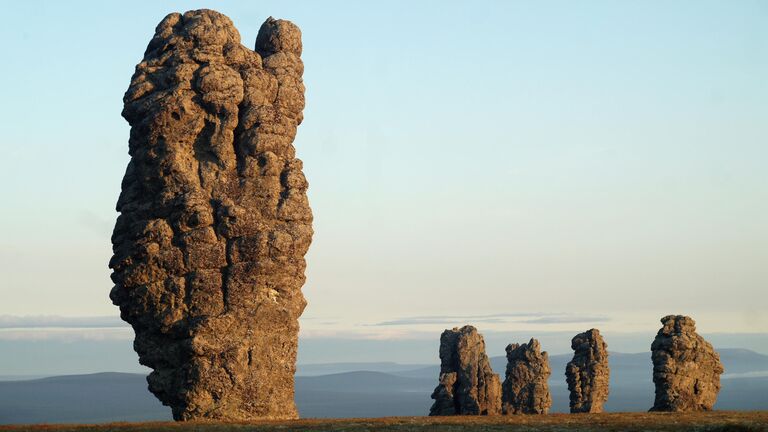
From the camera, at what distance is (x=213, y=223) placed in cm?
7119

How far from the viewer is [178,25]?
7406 centimetres

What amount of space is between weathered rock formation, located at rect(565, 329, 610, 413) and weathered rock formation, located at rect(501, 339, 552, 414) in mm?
2546

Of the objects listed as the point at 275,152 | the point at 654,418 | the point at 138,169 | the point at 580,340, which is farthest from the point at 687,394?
the point at 138,169

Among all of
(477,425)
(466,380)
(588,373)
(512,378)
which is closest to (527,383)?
(512,378)

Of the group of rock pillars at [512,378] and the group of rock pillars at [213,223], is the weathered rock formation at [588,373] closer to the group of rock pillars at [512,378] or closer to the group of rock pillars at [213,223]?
the group of rock pillars at [512,378]

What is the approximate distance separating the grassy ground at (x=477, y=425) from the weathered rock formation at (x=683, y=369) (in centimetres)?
1917

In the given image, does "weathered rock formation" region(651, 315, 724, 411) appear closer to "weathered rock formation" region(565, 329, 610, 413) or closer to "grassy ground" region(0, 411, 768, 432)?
"weathered rock formation" region(565, 329, 610, 413)

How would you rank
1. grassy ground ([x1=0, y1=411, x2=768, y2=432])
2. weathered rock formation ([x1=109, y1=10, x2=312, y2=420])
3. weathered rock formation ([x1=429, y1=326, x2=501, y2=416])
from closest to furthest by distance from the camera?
1. grassy ground ([x1=0, y1=411, x2=768, y2=432])
2. weathered rock formation ([x1=109, y1=10, x2=312, y2=420])
3. weathered rock formation ([x1=429, y1=326, x2=501, y2=416])

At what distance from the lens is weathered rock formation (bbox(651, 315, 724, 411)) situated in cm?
8569

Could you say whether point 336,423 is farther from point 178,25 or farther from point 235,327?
point 178,25

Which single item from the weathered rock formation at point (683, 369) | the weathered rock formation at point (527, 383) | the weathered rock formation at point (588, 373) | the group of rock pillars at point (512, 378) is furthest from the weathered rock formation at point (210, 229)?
the weathered rock formation at point (588, 373)

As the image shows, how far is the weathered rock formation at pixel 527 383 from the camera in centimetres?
10025

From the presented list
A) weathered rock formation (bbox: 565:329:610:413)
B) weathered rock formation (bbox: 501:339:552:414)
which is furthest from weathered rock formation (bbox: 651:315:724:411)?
weathered rock formation (bbox: 501:339:552:414)

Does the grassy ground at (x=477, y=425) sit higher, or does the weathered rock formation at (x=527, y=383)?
the weathered rock formation at (x=527, y=383)
